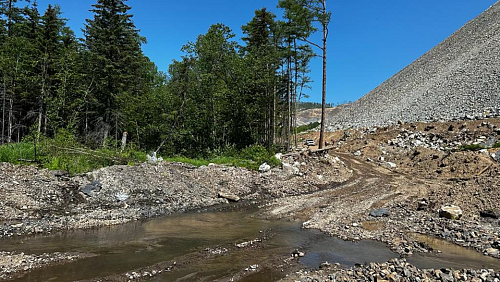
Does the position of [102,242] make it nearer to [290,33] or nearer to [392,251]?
[392,251]

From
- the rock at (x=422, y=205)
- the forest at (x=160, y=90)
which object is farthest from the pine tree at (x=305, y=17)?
the rock at (x=422, y=205)

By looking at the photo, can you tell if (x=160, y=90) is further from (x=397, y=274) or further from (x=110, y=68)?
(x=397, y=274)

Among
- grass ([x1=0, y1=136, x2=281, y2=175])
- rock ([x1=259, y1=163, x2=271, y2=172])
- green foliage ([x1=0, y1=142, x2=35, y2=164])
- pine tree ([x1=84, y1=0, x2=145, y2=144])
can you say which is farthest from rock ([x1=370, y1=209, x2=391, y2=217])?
pine tree ([x1=84, y1=0, x2=145, y2=144])

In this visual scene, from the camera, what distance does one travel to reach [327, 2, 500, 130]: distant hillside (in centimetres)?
3459

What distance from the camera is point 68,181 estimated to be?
1168 centimetres

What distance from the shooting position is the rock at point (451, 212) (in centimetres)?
1020

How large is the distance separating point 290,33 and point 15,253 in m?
20.8

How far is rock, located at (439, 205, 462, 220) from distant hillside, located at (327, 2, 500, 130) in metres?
23.6

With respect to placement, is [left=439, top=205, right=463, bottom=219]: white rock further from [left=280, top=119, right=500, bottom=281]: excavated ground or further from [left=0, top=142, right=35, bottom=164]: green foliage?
[left=0, top=142, right=35, bottom=164]: green foliage

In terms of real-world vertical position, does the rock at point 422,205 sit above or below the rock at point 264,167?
below

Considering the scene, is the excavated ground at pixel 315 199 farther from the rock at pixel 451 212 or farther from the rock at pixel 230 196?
the rock at pixel 451 212

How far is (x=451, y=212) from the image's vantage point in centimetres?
1025

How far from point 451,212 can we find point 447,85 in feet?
130

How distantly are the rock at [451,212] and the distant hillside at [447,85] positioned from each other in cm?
2358
